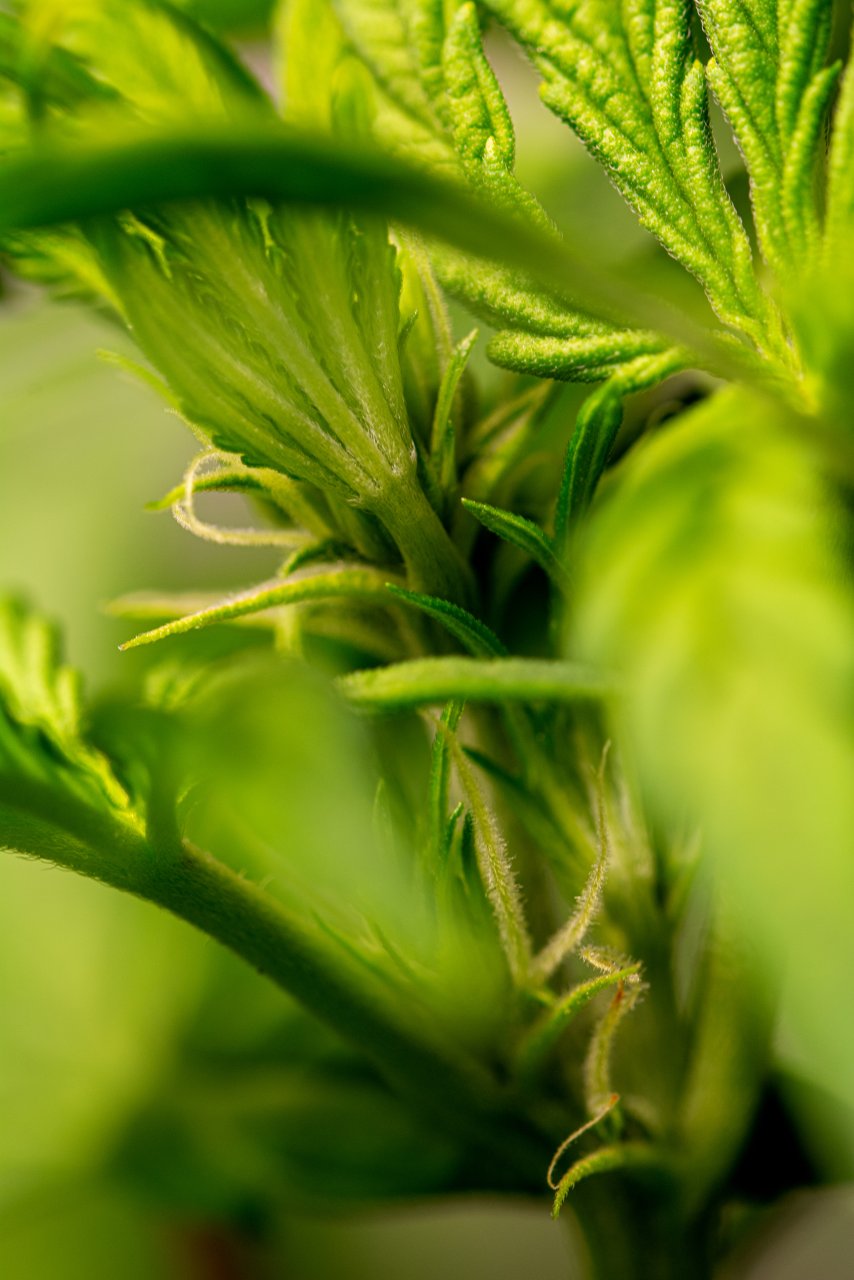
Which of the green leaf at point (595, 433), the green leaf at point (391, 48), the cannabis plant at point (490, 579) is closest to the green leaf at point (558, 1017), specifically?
the cannabis plant at point (490, 579)

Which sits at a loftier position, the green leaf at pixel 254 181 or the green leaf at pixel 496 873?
the green leaf at pixel 254 181

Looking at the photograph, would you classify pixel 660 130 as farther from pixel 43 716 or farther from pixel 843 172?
pixel 43 716

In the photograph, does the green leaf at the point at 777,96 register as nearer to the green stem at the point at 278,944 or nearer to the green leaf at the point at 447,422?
the green leaf at the point at 447,422

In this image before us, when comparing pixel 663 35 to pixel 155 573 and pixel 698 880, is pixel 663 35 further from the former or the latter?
pixel 155 573

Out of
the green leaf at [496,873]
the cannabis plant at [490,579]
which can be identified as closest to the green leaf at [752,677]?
the cannabis plant at [490,579]

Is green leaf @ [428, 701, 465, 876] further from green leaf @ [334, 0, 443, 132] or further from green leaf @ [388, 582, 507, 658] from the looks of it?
green leaf @ [334, 0, 443, 132]

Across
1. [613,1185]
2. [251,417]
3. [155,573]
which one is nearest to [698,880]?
[613,1185]

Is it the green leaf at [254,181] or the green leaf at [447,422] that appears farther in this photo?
the green leaf at [447,422]

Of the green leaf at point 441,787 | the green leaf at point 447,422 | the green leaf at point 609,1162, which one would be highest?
the green leaf at point 447,422
